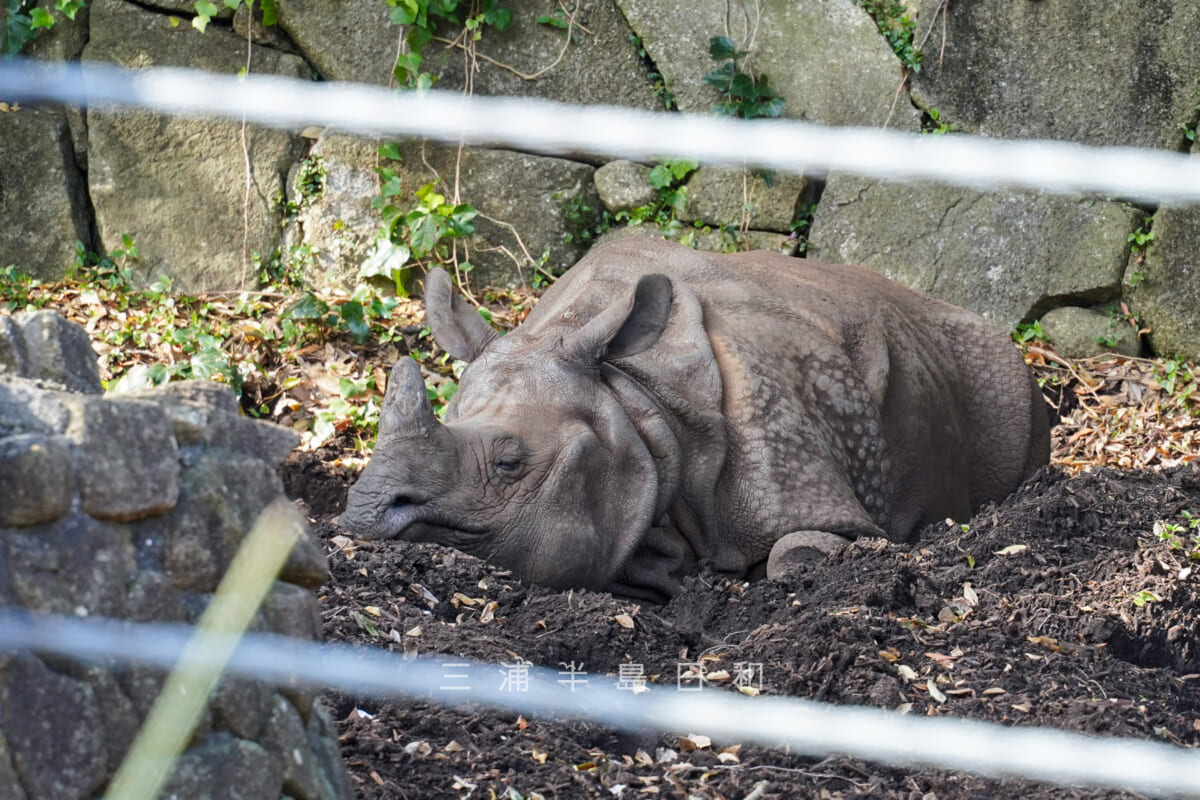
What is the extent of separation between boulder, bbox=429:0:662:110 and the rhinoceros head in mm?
3283

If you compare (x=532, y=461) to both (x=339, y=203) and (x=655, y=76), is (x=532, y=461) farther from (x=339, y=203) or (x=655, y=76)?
(x=655, y=76)

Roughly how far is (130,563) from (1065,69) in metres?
7.42

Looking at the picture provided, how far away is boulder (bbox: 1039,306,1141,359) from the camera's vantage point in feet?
27.6

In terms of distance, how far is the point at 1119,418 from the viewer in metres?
8.04

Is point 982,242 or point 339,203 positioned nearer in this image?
point 982,242

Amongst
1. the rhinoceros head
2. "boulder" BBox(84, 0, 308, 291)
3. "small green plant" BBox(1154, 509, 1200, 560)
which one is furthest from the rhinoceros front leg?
"boulder" BBox(84, 0, 308, 291)

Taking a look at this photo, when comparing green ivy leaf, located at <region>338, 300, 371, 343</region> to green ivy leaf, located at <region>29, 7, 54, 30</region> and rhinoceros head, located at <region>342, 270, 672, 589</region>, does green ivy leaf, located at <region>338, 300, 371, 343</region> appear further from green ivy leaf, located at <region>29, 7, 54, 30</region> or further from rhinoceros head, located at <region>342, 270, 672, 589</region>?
green ivy leaf, located at <region>29, 7, 54, 30</region>

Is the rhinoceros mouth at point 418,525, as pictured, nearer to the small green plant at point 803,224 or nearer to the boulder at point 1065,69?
the small green plant at point 803,224

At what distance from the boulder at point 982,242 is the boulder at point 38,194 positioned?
453 cm

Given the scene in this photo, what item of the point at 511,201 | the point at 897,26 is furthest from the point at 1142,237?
the point at 511,201

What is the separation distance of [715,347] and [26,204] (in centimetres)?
483

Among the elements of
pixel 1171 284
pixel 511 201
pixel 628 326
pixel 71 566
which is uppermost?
pixel 71 566

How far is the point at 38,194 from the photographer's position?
340 inches

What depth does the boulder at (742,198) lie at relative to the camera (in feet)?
28.5
